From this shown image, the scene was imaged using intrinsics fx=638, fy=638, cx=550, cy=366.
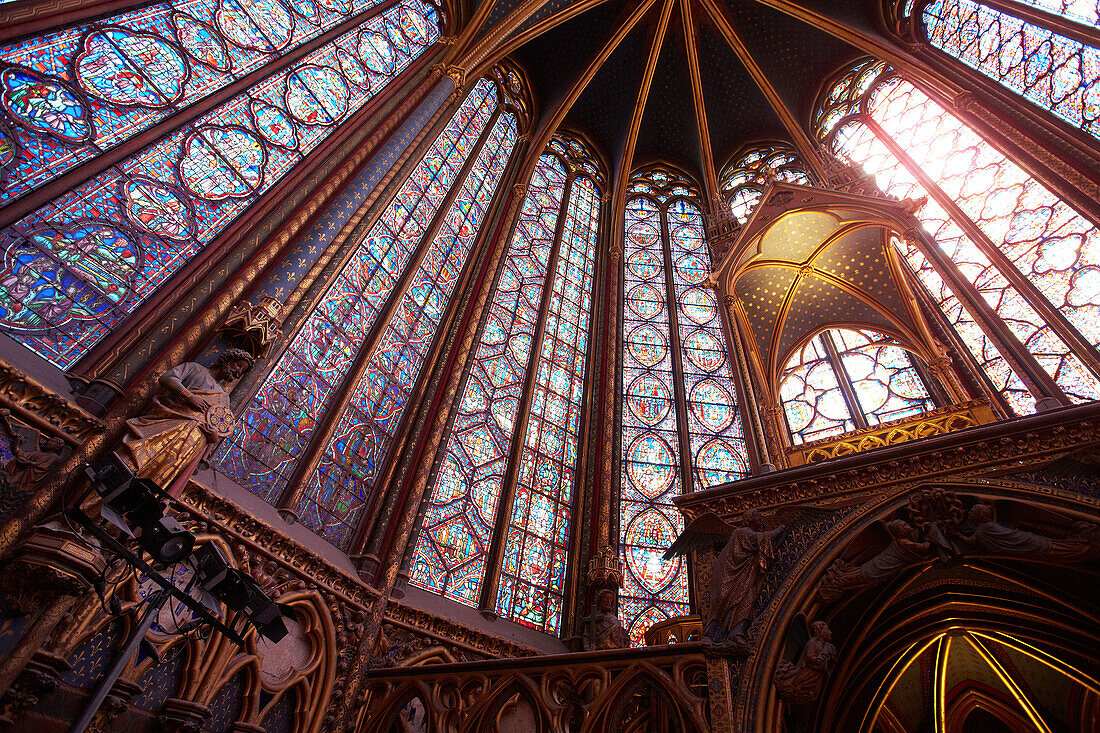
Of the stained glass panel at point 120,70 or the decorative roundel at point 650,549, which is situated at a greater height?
the stained glass panel at point 120,70

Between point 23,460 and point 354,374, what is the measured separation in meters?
3.29

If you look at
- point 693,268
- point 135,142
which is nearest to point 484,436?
point 135,142

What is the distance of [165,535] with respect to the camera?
345cm

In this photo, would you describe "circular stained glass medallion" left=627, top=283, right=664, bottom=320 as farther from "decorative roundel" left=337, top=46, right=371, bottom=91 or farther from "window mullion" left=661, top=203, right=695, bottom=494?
"decorative roundel" left=337, top=46, right=371, bottom=91

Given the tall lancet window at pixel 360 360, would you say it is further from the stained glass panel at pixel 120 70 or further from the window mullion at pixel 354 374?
the stained glass panel at pixel 120 70

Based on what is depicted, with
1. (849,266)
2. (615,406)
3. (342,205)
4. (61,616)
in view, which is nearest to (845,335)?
(849,266)

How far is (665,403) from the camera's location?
1020 cm

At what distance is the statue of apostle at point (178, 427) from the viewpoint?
429 centimetres

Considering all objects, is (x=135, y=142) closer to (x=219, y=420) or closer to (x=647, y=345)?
(x=219, y=420)

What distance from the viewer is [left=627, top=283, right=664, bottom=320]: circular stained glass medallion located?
11.7 metres

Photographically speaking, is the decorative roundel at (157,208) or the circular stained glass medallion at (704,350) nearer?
the decorative roundel at (157,208)

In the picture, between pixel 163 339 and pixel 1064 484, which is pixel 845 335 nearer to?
pixel 1064 484

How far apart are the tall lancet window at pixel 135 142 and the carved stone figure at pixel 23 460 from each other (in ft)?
2.35

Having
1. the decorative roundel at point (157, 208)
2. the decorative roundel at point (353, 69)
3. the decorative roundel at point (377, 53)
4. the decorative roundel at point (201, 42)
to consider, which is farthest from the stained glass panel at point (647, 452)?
the decorative roundel at point (201, 42)
